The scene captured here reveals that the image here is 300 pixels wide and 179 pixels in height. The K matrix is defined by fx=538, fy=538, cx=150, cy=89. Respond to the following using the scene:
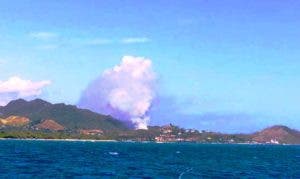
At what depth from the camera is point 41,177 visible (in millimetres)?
108375

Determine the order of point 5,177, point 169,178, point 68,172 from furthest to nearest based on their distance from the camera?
1. point 68,172
2. point 169,178
3. point 5,177

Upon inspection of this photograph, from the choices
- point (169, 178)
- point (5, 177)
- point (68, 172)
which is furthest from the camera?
point (68, 172)

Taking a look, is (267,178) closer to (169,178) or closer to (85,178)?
(169,178)

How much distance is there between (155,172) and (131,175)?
12051mm

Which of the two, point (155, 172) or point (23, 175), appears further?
point (155, 172)

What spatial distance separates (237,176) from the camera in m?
127

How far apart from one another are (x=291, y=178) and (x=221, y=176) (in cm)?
1786

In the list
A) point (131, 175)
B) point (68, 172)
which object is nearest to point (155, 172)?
point (131, 175)

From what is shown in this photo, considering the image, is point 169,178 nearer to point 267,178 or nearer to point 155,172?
point 155,172

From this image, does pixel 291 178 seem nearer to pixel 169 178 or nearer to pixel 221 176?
pixel 221 176

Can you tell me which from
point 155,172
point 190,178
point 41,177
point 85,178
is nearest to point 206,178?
point 190,178

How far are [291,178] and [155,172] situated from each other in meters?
32.7

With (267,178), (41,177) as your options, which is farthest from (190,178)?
(41,177)

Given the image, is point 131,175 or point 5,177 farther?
point 131,175
